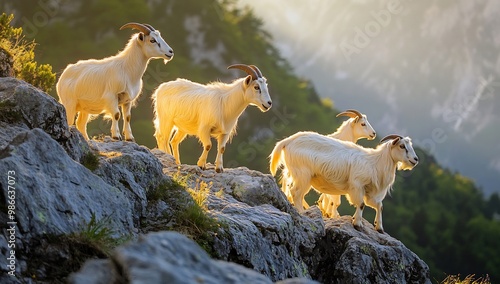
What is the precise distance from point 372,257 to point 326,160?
2.46m

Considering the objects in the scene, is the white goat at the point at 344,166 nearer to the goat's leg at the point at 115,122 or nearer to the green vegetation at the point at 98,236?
the goat's leg at the point at 115,122

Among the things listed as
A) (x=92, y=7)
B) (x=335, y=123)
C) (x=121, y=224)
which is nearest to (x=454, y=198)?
(x=335, y=123)

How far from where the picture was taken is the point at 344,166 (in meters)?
15.0

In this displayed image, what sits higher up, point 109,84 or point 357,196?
point 357,196

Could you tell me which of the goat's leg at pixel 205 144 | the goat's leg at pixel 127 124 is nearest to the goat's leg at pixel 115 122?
the goat's leg at pixel 127 124

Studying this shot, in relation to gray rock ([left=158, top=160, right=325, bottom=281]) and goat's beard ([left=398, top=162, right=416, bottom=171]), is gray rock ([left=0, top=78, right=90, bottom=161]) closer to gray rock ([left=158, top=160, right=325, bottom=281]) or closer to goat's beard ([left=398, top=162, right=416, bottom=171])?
gray rock ([left=158, top=160, right=325, bottom=281])

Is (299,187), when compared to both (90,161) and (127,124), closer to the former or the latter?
(127,124)

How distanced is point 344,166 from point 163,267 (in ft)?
31.5

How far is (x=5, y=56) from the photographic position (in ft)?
39.7

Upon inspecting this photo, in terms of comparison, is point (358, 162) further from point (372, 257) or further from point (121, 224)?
point (121, 224)

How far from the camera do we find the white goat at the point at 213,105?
14.4m

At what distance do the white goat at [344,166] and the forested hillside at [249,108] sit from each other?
20.1m

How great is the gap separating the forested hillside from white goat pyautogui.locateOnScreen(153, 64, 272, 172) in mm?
19597

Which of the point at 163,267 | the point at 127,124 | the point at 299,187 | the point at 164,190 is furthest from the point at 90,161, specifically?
the point at 299,187
